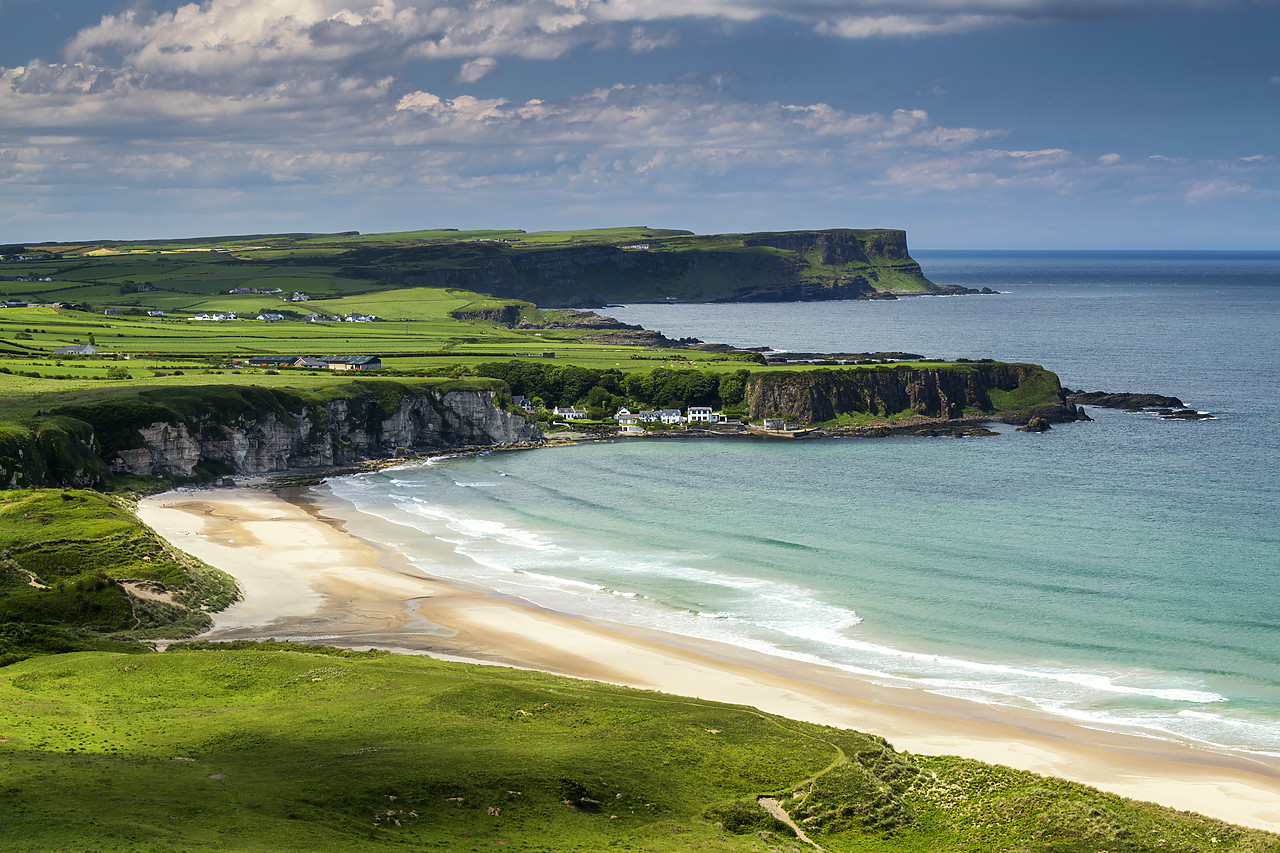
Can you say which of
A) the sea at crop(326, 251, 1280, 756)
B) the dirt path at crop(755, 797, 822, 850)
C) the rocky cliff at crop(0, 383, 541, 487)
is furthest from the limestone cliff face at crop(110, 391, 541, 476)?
the dirt path at crop(755, 797, 822, 850)

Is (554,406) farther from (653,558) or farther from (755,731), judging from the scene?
(755,731)

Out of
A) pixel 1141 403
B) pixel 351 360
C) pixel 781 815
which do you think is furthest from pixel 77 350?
pixel 1141 403

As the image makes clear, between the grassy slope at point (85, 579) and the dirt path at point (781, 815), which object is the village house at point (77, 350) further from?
the dirt path at point (781, 815)

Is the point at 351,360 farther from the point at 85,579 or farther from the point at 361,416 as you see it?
the point at 85,579

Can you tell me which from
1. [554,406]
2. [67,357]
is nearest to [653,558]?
[554,406]

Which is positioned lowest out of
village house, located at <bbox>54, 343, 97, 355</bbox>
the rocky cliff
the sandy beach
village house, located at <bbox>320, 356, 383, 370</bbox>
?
the sandy beach

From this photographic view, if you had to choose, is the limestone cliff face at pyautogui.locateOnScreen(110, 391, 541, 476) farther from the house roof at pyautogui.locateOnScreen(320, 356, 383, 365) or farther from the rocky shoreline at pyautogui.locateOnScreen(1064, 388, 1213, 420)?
the rocky shoreline at pyautogui.locateOnScreen(1064, 388, 1213, 420)
